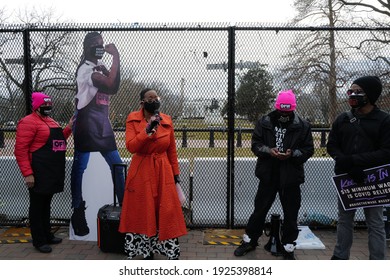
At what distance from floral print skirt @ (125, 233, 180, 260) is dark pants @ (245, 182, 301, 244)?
103 cm

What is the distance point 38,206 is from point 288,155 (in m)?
3.11

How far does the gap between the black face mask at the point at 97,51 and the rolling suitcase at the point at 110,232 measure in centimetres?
203

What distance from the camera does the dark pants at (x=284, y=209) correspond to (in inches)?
156

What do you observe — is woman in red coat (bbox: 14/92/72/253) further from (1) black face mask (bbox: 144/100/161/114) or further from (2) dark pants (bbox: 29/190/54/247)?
(1) black face mask (bbox: 144/100/161/114)

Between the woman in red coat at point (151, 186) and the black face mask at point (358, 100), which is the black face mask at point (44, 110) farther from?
the black face mask at point (358, 100)

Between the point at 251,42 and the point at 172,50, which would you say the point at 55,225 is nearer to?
the point at 172,50

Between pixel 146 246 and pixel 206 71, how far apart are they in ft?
7.79

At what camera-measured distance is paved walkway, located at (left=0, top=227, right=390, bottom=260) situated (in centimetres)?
414

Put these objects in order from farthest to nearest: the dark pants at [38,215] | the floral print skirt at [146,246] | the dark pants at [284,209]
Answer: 1. the dark pants at [38,215]
2. the dark pants at [284,209]
3. the floral print skirt at [146,246]

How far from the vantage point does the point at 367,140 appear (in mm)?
3451

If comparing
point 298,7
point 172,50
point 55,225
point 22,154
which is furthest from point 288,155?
point 298,7

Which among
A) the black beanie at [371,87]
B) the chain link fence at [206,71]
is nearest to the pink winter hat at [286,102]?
the black beanie at [371,87]

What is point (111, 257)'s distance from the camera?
163 inches
